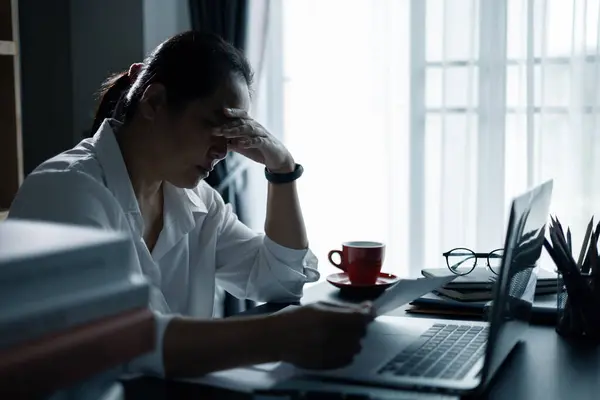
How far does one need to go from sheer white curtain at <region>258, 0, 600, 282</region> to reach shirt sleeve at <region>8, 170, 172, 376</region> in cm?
160

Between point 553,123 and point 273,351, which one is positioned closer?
point 273,351

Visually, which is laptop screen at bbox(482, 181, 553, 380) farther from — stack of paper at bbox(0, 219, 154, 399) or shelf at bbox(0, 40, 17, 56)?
shelf at bbox(0, 40, 17, 56)

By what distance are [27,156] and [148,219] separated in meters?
1.76

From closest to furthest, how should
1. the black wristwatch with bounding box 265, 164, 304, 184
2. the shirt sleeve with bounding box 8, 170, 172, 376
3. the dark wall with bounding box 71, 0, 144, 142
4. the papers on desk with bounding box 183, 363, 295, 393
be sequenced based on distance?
the papers on desk with bounding box 183, 363, 295, 393 → the shirt sleeve with bounding box 8, 170, 172, 376 → the black wristwatch with bounding box 265, 164, 304, 184 → the dark wall with bounding box 71, 0, 144, 142

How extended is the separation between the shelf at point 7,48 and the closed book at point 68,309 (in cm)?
207

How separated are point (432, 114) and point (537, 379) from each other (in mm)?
1756

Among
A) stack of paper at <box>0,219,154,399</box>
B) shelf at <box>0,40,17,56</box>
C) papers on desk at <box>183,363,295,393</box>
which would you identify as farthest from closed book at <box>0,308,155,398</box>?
shelf at <box>0,40,17,56</box>

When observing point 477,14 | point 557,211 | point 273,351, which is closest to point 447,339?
point 273,351

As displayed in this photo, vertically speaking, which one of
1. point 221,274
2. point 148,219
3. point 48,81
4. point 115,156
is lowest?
point 221,274

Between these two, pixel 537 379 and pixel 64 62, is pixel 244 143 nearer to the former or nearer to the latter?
pixel 537 379

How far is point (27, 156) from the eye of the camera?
3092 millimetres

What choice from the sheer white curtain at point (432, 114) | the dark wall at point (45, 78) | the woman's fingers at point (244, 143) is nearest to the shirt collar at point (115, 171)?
the woman's fingers at point (244, 143)

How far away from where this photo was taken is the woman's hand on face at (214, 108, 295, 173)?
1450 mm

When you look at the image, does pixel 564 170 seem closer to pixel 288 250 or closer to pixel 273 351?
pixel 288 250
